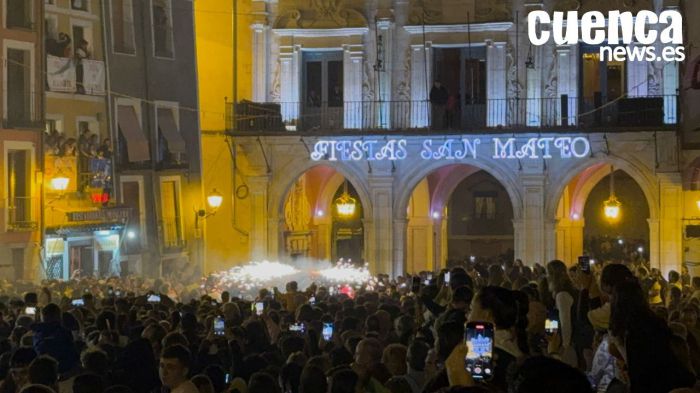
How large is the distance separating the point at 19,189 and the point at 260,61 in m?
8.48

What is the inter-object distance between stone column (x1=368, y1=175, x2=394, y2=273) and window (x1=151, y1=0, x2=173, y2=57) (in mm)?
6215

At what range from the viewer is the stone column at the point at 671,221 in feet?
103

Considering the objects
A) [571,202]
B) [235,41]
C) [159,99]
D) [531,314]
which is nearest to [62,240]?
[159,99]

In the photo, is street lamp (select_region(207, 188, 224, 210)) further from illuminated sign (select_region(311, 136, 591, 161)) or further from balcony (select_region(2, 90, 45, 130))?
balcony (select_region(2, 90, 45, 130))

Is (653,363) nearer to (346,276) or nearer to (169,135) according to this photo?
(346,276)

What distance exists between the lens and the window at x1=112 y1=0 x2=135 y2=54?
1229 inches

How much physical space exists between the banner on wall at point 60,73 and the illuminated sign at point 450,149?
694cm

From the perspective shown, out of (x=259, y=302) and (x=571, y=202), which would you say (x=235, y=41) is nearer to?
(x=571, y=202)

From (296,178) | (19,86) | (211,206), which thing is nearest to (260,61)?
(296,178)

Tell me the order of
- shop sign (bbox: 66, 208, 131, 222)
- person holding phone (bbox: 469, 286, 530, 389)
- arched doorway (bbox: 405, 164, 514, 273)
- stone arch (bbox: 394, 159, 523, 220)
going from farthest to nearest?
arched doorway (bbox: 405, 164, 514, 273), stone arch (bbox: 394, 159, 523, 220), shop sign (bbox: 66, 208, 131, 222), person holding phone (bbox: 469, 286, 530, 389)

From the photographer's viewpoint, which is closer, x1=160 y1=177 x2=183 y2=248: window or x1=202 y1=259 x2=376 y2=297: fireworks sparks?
x1=202 y1=259 x2=376 y2=297: fireworks sparks

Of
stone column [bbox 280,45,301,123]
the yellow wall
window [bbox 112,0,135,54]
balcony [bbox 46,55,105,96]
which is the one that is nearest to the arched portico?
stone column [bbox 280,45,301,123]

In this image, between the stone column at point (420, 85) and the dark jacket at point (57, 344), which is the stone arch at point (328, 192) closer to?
the stone column at point (420, 85)

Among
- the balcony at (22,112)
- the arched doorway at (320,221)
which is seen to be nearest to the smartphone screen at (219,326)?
the balcony at (22,112)
